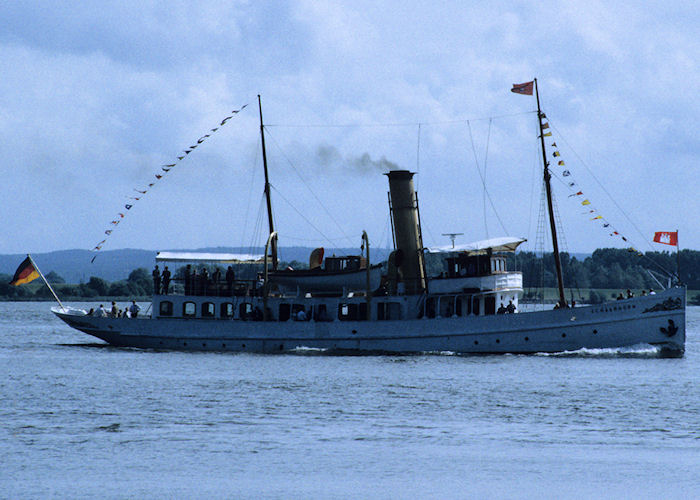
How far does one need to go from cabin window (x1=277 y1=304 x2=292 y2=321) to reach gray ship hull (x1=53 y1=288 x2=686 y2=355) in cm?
93

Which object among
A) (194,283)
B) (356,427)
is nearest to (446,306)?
(194,283)

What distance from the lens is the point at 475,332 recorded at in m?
49.7

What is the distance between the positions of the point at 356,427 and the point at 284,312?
22670 millimetres

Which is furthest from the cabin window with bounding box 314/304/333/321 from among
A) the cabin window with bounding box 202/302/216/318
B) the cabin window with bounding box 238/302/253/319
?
the cabin window with bounding box 202/302/216/318

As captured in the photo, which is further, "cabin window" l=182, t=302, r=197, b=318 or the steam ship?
"cabin window" l=182, t=302, r=197, b=318

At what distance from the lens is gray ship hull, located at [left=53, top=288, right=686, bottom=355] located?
48.8m

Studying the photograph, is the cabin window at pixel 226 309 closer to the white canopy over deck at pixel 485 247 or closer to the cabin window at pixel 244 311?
the cabin window at pixel 244 311

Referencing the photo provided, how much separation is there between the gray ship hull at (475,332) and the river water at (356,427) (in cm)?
91

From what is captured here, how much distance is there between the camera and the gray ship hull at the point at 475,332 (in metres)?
48.8

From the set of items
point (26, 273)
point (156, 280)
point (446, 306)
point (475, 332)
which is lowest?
point (475, 332)

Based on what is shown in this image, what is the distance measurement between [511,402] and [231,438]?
11040 mm

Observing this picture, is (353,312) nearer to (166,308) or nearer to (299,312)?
(299,312)

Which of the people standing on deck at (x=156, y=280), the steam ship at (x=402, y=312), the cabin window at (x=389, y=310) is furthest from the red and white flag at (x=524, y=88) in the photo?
the people standing on deck at (x=156, y=280)

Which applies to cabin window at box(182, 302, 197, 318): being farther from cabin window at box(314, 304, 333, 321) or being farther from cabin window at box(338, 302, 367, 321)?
cabin window at box(338, 302, 367, 321)
